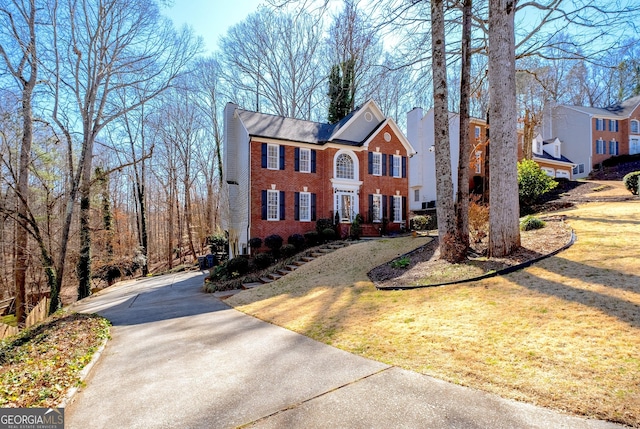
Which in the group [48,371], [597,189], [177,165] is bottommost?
[48,371]

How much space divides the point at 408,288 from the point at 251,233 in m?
10.9

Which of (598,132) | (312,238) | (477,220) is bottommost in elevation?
(312,238)

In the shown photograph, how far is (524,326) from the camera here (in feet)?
14.7

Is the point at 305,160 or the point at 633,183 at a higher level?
the point at 305,160

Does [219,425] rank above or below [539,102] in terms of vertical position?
below

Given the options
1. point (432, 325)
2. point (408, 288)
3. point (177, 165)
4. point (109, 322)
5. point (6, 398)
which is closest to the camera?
point (6, 398)

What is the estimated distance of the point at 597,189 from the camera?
64.1 feet

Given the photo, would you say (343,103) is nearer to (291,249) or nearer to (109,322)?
(291,249)

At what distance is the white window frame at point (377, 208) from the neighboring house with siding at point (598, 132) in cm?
2517

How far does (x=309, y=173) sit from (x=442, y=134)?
1020 cm

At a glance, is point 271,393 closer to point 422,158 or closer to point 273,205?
point 273,205

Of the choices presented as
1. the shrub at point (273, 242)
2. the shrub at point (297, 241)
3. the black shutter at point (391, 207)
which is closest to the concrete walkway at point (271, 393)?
the shrub at point (273, 242)

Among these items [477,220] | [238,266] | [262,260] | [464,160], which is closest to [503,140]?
[464,160]

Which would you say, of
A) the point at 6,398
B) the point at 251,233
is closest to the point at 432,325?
the point at 6,398
